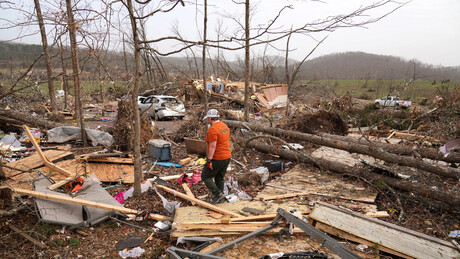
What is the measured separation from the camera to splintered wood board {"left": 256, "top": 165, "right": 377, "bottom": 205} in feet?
17.8

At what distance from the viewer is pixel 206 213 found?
15.0ft

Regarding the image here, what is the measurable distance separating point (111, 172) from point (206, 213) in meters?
3.24

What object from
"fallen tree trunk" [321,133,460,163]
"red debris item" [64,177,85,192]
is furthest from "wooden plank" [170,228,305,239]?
"fallen tree trunk" [321,133,460,163]

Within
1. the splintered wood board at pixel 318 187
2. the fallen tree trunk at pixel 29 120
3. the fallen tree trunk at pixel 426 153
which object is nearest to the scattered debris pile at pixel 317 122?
the fallen tree trunk at pixel 426 153

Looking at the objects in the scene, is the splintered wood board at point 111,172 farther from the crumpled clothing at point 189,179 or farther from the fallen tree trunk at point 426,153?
the fallen tree trunk at point 426,153

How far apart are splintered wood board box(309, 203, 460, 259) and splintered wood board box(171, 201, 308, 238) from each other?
69 cm

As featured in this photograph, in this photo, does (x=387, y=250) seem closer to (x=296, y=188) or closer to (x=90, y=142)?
(x=296, y=188)

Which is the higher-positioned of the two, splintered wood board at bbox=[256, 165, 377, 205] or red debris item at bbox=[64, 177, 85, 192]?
red debris item at bbox=[64, 177, 85, 192]

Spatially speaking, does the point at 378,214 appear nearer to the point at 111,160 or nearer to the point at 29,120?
the point at 111,160

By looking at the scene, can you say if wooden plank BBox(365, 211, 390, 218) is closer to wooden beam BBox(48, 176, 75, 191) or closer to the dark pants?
the dark pants

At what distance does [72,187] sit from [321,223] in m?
→ 5.23

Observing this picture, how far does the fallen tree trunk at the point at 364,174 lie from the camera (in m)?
4.89

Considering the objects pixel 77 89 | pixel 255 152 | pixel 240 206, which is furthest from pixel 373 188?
pixel 77 89

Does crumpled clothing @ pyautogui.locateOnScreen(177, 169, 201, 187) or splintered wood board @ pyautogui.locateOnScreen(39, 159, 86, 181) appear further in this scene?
crumpled clothing @ pyautogui.locateOnScreen(177, 169, 201, 187)
